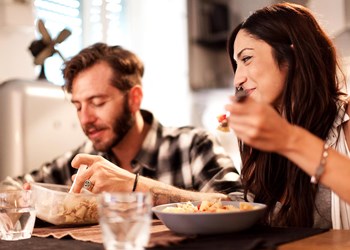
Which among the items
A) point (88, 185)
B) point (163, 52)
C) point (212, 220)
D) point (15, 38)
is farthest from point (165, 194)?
point (163, 52)

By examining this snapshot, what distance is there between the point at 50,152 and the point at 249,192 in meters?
1.20

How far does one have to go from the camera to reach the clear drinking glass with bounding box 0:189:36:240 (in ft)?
3.77

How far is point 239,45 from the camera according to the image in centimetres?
149

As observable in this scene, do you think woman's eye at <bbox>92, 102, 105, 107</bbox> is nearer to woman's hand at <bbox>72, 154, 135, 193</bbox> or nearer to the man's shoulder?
the man's shoulder

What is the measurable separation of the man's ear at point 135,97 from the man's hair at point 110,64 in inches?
0.8

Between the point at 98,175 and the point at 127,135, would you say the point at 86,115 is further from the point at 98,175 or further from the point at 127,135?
the point at 98,175

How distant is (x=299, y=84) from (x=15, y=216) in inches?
31.7

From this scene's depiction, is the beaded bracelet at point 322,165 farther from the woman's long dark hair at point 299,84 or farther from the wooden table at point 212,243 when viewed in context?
the woman's long dark hair at point 299,84

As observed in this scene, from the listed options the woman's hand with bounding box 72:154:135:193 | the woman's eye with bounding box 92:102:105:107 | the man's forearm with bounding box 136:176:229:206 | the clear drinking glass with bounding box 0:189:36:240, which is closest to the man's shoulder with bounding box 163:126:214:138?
the woman's eye with bounding box 92:102:105:107

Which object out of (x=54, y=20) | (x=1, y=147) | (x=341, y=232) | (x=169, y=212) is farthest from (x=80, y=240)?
(x=54, y=20)

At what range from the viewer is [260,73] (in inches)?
55.9

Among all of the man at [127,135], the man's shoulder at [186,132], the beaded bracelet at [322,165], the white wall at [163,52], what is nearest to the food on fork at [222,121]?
the beaded bracelet at [322,165]

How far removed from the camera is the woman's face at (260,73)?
1.42 meters

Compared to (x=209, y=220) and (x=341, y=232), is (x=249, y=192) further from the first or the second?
(x=209, y=220)
